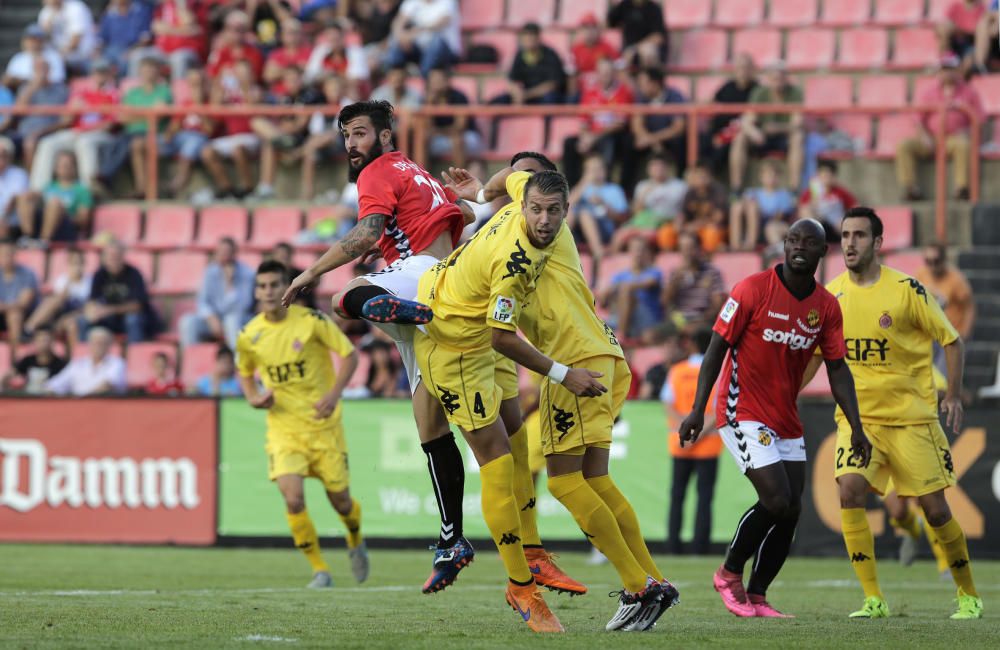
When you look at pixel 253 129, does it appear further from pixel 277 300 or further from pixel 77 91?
pixel 277 300

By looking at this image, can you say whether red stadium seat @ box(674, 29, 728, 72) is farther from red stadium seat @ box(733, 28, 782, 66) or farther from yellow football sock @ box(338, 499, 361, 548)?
yellow football sock @ box(338, 499, 361, 548)

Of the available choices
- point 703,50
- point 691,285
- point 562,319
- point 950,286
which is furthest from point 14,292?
point 562,319

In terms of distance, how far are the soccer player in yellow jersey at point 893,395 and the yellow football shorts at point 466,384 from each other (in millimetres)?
2714

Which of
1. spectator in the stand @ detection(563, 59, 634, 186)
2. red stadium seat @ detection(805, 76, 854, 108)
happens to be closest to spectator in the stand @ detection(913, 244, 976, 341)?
red stadium seat @ detection(805, 76, 854, 108)

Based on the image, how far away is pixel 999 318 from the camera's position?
18.8 m

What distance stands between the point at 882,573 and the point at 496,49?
36.3 ft

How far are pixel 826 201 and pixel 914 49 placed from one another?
3.93 metres

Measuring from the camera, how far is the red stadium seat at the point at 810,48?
22.0m

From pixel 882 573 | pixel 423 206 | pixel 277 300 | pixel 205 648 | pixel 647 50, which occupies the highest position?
pixel 647 50

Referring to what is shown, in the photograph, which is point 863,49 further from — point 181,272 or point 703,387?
point 703,387

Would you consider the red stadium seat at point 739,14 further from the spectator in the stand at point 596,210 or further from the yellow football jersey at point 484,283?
the yellow football jersey at point 484,283

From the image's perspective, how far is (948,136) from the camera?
1962 cm

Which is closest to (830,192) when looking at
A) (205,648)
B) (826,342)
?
(826,342)

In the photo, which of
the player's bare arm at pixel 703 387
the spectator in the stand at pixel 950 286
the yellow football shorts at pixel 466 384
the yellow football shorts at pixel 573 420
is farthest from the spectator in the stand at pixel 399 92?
the yellow football shorts at pixel 466 384
